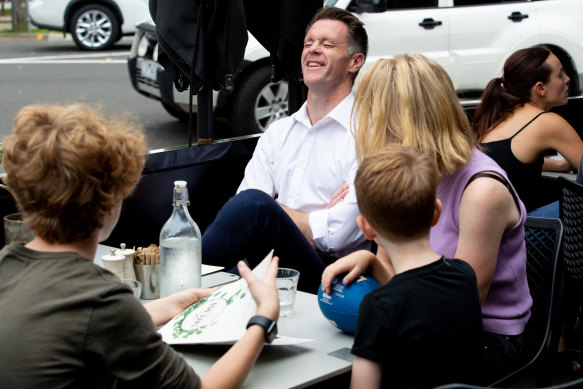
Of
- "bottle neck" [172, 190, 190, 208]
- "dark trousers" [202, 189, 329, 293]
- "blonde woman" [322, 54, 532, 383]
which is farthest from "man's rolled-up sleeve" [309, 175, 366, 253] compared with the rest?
"bottle neck" [172, 190, 190, 208]

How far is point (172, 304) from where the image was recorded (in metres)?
2.02

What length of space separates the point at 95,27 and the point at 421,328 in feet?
47.0

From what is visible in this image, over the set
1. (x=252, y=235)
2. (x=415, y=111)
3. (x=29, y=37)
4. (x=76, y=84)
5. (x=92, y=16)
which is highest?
(x=415, y=111)

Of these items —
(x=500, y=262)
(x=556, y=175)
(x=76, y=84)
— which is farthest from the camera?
(x=76, y=84)

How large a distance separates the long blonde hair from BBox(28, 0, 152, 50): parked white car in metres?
12.4

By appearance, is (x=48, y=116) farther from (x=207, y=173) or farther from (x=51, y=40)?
(x=51, y=40)

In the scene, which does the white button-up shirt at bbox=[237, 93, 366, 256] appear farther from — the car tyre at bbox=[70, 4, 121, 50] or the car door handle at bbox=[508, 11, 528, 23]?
the car tyre at bbox=[70, 4, 121, 50]

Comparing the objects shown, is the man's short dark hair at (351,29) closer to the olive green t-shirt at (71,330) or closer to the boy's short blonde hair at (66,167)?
the boy's short blonde hair at (66,167)

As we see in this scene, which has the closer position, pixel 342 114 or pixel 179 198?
Result: pixel 179 198

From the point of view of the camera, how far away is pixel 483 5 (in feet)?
26.3

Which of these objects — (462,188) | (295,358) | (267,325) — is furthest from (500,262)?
(267,325)

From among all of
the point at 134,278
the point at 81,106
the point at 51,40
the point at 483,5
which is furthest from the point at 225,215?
the point at 51,40

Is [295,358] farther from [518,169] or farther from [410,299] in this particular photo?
[518,169]

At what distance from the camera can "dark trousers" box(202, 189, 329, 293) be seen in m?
2.80
